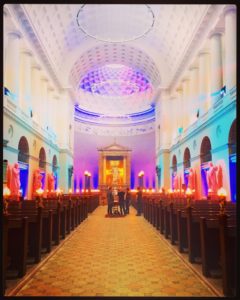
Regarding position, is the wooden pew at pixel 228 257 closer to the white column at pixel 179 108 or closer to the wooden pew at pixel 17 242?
the wooden pew at pixel 17 242

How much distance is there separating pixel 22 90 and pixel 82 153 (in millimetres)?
18164

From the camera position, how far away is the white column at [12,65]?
48.0 ft

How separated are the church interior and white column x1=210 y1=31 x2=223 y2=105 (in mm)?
66

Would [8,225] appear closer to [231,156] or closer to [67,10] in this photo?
[231,156]

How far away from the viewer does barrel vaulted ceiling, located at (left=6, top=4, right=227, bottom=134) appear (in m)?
17.1

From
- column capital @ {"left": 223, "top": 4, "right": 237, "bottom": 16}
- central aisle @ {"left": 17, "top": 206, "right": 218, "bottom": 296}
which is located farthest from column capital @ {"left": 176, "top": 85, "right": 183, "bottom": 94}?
central aisle @ {"left": 17, "top": 206, "right": 218, "bottom": 296}

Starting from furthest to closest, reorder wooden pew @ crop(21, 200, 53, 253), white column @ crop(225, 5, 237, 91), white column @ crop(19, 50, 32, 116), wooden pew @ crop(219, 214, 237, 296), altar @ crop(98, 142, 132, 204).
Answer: altar @ crop(98, 142, 132, 204)
white column @ crop(19, 50, 32, 116)
white column @ crop(225, 5, 237, 91)
wooden pew @ crop(21, 200, 53, 253)
wooden pew @ crop(219, 214, 237, 296)

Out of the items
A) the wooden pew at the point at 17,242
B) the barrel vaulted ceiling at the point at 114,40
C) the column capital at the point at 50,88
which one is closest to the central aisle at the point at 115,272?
the wooden pew at the point at 17,242

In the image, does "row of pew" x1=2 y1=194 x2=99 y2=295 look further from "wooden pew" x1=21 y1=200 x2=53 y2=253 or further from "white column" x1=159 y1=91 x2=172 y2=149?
"white column" x1=159 y1=91 x2=172 y2=149

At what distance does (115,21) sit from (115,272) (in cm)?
1996

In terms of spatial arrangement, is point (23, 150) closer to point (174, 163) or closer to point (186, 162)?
point (186, 162)

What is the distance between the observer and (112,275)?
5004 millimetres

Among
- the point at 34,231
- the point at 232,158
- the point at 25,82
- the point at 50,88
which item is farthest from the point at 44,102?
the point at 34,231

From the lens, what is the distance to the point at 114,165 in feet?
108
